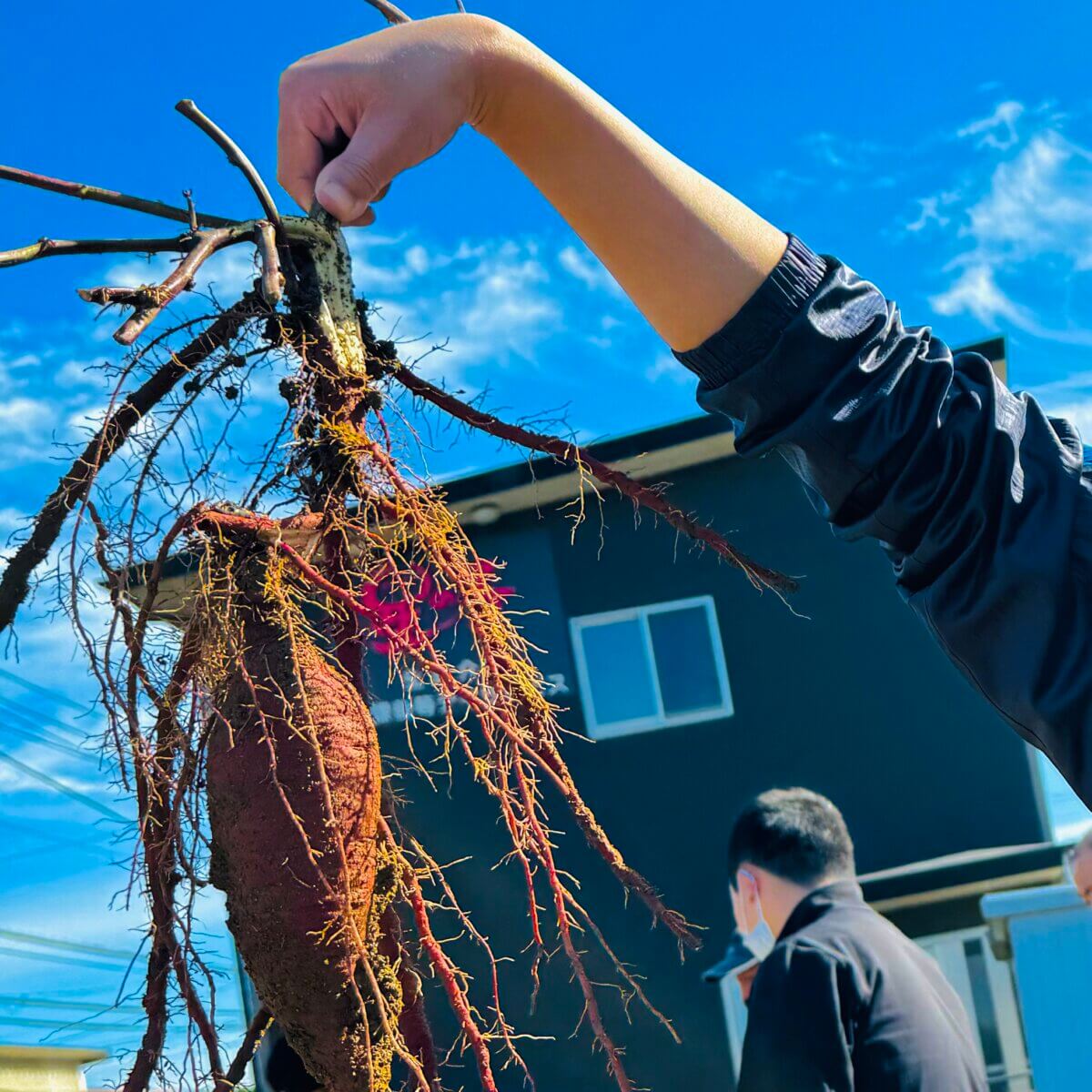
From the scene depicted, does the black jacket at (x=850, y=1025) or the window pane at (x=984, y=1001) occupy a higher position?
the black jacket at (x=850, y=1025)

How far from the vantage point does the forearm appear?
0.46 metres

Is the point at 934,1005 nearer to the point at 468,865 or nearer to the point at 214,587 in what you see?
the point at 214,587

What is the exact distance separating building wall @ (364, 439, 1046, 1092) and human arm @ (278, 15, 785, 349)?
4.15 metres

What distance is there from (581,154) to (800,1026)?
167 cm

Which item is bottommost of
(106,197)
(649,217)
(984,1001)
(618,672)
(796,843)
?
(984,1001)

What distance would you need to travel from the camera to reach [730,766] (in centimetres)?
492

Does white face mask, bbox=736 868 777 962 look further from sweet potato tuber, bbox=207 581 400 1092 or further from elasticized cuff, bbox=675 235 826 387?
elasticized cuff, bbox=675 235 826 387

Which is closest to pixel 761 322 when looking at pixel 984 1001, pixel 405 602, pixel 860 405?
pixel 860 405

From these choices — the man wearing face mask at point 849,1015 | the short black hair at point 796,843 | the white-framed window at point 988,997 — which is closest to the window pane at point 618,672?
the white-framed window at point 988,997

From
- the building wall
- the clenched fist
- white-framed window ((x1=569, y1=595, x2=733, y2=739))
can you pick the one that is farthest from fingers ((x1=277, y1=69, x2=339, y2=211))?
white-framed window ((x1=569, y1=595, x2=733, y2=739))

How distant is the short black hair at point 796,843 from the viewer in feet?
8.91

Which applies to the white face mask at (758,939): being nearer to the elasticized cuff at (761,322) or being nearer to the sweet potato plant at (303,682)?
the sweet potato plant at (303,682)

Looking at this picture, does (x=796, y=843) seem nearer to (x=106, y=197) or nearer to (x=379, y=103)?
(x=106, y=197)

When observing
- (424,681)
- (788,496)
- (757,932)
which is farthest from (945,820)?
(424,681)
